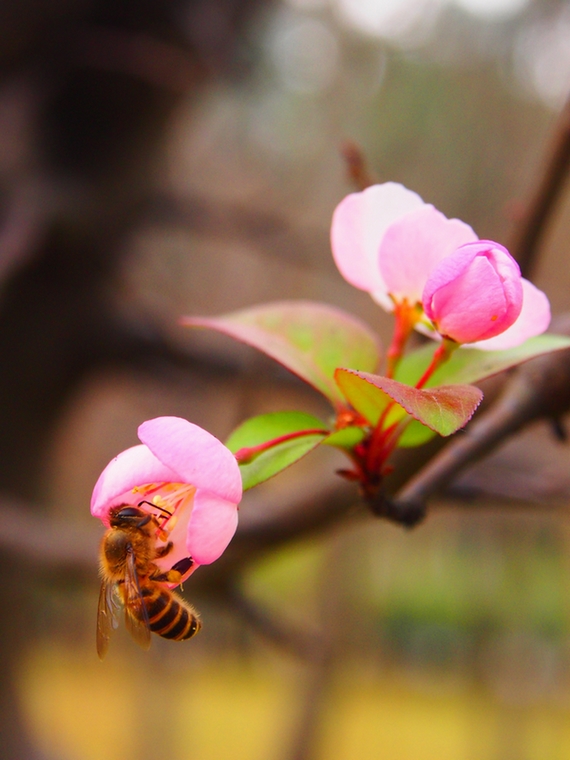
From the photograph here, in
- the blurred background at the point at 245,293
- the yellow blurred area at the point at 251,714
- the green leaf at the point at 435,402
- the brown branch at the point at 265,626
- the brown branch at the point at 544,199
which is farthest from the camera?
the yellow blurred area at the point at 251,714

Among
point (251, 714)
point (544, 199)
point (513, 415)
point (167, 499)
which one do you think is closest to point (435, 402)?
point (167, 499)

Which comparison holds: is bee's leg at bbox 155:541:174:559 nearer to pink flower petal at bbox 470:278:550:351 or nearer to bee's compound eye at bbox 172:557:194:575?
bee's compound eye at bbox 172:557:194:575

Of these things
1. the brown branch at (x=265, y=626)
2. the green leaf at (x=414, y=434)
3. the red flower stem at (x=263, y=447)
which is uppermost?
the green leaf at (x=414, y=434)

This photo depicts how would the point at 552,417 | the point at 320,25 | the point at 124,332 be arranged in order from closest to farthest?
the point at 552,417 < the point at 124,332 < the point at 320,25

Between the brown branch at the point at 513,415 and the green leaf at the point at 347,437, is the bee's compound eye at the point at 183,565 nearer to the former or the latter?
the green leaf at the point at 347,437

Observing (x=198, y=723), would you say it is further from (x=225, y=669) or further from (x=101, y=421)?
(x=101, y=421)

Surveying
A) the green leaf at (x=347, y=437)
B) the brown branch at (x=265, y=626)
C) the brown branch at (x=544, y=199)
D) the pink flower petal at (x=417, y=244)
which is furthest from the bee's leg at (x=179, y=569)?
the brown branch at (x=265, y=626)

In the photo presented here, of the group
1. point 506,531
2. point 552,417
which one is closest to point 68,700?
point 506,531

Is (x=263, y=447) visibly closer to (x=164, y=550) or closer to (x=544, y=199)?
(x=164, y=550)
